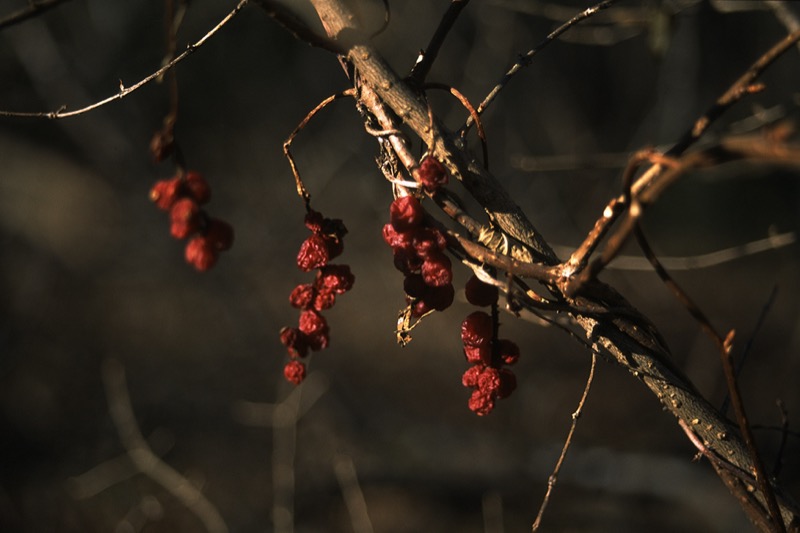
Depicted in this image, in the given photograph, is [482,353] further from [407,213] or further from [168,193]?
[168,193]

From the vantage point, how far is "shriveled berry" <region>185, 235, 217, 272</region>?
3.18ft

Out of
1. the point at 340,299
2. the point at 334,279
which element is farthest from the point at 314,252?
the point at 340,299

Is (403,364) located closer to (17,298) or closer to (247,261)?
(247,261)

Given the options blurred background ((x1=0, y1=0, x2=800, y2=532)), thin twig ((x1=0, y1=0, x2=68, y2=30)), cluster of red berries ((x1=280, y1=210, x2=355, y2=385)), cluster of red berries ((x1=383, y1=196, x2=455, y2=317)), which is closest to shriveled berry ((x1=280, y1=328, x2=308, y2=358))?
cluster of red berries ((x1=280, y1=210, x2=355, y2=385))

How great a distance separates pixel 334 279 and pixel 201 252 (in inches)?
7.7

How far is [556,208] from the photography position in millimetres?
5031

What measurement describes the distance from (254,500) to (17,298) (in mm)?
2411

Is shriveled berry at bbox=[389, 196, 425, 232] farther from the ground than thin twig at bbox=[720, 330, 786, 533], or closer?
farther from the ground

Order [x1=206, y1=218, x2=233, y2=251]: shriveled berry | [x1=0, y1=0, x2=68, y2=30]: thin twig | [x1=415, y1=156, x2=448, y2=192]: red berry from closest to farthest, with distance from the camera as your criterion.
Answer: [x1=0, y1=0, x2=68, y2=30]: thin twig → [x1=415, y1=156, x2=448, y2=192]: red berry → [x1=206, y1=218, x2=233, y2=251]: shriveled berry

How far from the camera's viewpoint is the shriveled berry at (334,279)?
3.48 ft

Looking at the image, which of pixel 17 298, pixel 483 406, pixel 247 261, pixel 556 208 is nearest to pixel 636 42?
pixel 556 208

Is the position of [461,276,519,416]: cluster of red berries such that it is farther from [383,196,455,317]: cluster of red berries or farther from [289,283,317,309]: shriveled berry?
[289,283,317,309]: shriveled berry

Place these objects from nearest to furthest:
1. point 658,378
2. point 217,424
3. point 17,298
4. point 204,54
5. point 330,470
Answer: point 658,378 < point 330,470 < point 217,424 < point 17,298 < point 204,54

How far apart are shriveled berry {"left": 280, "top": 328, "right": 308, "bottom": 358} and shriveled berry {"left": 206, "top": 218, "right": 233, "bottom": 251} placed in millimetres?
171
